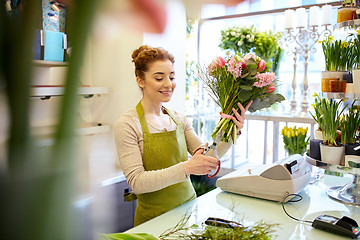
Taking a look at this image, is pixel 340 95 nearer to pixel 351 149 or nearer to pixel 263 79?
pixel 351 149

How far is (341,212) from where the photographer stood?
4.84ft

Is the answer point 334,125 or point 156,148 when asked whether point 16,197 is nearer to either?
point 156,148

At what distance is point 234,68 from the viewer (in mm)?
1553

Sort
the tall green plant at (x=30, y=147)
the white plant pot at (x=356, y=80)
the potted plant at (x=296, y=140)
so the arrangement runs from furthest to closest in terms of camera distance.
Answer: the potted plant at (x=296, y=140), the white plant pot at (x=356, y=80), the tall green plant at (x=30, y=147)

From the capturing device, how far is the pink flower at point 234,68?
1.54 metres

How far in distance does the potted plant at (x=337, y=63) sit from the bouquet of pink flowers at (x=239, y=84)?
1.08ft

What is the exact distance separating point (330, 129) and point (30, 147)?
180cm

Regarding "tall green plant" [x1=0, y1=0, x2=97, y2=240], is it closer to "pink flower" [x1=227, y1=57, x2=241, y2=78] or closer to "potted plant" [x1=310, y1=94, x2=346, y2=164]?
"pink flower" [x1=227, y1=57, x2=241, y2=78]

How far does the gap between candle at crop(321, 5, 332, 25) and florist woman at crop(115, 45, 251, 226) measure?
1.97 m

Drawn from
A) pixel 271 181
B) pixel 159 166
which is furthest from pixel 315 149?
pixel 159 166

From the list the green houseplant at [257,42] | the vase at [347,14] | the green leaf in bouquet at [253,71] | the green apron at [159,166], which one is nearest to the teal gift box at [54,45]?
the green leaf in bouquet at [253,71]

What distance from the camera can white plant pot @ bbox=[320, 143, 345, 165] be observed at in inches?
64.6

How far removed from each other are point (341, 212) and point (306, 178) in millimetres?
282

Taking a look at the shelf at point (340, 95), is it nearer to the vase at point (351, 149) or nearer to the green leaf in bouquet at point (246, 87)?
the vase at point (351, 149)
